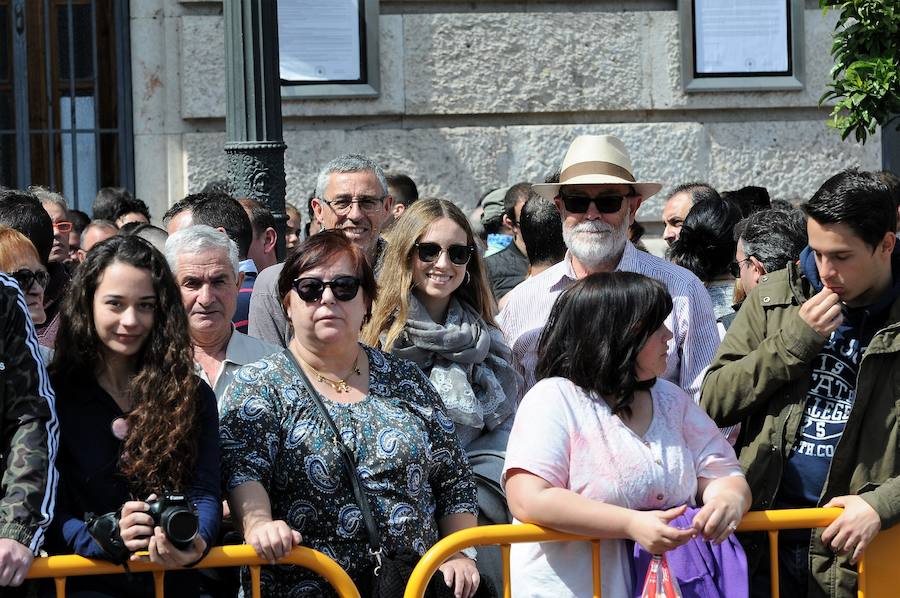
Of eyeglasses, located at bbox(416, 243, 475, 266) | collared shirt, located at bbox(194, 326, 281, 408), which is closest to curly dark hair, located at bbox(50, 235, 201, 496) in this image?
collared shirt, located at bbox(194, 326, 281, 408)

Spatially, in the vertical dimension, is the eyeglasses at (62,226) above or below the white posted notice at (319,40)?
below

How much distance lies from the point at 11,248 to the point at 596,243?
2.02m

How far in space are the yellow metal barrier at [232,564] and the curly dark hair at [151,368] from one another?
21 centimetres

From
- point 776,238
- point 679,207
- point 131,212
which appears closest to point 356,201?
point 776,238

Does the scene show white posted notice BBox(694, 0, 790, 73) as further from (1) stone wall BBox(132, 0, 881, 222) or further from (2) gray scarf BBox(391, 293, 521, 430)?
(2) gray scarf BBox(391, 293, 521, 430)

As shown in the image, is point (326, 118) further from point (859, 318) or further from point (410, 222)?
point (859, 318)

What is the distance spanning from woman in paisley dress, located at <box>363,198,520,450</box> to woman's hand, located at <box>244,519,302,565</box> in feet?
3.98

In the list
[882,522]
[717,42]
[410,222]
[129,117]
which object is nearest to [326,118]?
[129,117]

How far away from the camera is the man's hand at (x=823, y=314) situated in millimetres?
3953

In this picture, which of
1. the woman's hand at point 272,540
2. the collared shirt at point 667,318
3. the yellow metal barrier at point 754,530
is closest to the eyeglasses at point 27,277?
the woman's hand at point 272,540

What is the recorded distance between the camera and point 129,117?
894 centimetres

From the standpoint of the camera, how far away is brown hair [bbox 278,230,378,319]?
407 cm

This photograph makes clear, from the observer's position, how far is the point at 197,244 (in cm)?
471

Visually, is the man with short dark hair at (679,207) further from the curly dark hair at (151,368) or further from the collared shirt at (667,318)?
the curly dark hair at (151,368)
